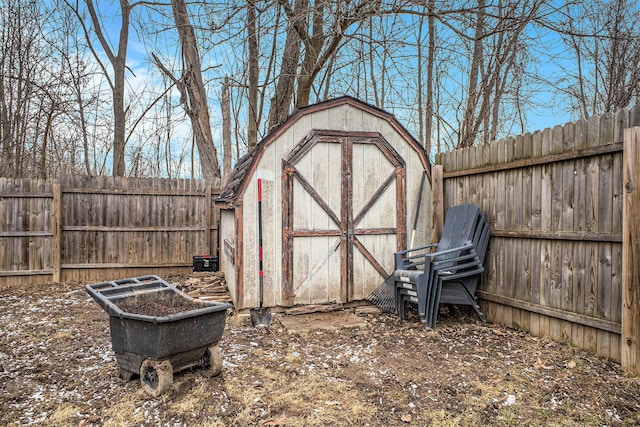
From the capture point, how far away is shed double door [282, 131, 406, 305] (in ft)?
18.0

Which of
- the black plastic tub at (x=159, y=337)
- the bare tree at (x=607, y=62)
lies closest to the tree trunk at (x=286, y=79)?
the bare tree at (x=607, y=62)

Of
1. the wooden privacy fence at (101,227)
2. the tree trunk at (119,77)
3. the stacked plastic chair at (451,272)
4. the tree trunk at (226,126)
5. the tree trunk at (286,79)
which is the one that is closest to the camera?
the stacked plastic chair at (451,272)

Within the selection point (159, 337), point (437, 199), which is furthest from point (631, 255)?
point (159, 337)

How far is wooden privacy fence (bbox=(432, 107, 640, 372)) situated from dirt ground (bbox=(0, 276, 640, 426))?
0.94 feet

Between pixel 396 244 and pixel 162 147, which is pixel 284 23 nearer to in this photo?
pixel 396 244

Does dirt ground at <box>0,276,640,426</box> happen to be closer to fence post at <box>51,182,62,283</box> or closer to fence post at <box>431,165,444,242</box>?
fence post at <box>431,165,444,242</box>

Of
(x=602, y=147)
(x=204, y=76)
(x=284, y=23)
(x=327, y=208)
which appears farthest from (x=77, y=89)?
(x=602, y=147)

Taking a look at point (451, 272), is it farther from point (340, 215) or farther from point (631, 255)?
point (631, 255)

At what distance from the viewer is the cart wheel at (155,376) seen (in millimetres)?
3061

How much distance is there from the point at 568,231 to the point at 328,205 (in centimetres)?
286

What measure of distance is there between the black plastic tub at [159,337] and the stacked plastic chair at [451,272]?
7.70 ft

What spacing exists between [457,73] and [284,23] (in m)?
4.24

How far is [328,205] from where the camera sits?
222 inches

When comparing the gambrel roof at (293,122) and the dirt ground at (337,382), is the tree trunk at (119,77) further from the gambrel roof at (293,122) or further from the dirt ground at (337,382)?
the dirt ground at (337,382)
